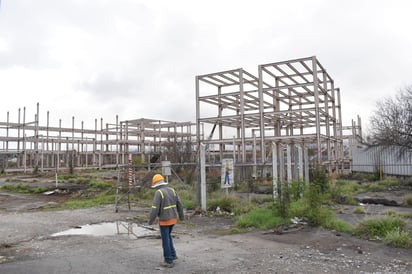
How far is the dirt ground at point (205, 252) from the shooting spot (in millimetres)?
5848

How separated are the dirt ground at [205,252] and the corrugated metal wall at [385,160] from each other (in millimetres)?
17286

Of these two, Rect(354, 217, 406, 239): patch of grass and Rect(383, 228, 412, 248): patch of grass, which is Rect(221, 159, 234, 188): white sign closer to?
Rect(354, 217, 406, 239): patch of grass

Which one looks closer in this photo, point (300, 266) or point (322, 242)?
point (300, 266)

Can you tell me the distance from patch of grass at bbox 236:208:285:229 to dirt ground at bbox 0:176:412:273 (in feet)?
1.67

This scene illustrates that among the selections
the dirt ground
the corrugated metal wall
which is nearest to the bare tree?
the corrugated metal wall

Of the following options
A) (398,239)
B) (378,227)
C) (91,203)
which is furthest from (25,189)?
(398,239)

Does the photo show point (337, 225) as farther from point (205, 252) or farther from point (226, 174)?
point (226, 174)

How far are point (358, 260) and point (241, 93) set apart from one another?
18.8 metres

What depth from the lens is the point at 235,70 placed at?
2391 centimetres

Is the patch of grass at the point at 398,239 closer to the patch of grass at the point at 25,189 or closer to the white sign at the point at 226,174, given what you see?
the white sign at the point at 226,174

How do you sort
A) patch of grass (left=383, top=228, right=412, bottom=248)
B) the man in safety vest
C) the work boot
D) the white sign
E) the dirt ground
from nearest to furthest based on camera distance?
the dirt ground → the work boot → the man in safety vest → patch of grass (left=383, top=228, right=412, bottom=248) → the white sign

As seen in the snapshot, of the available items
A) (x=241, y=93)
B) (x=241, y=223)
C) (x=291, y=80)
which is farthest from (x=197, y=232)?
(x=291, y=80)

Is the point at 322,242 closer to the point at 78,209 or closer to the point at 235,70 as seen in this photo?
the point at 78,209

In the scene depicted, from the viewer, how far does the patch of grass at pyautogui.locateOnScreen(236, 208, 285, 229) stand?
9.20 meters
